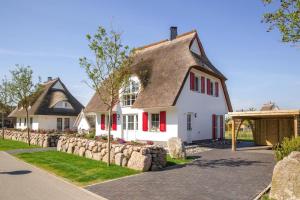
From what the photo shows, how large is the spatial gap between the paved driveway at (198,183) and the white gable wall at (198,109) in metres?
6.54

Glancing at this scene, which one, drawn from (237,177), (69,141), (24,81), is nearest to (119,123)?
(69,141)

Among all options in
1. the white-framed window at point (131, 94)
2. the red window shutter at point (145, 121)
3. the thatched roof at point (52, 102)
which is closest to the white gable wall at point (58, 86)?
the thatched roof at point (52, 102)

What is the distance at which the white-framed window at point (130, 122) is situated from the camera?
21109 millimetres

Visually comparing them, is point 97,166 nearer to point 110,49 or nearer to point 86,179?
point 86,179

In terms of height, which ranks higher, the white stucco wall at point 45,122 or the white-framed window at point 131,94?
the white-framed window at point 131,94

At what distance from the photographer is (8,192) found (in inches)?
312

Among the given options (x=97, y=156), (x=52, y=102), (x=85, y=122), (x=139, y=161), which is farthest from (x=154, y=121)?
(x=52, y=102)

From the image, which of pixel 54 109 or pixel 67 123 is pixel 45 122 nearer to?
pixel 54 109

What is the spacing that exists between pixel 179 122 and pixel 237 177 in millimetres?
8870

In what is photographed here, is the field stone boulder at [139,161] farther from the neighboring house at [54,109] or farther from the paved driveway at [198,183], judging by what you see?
the neighboring house at [54,109]

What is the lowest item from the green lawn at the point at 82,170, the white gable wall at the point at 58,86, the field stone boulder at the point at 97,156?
the green lawn at the point at 82,170

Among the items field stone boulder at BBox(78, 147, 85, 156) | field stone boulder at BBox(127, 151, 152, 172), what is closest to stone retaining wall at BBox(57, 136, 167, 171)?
field stone boulder at BBox(127, 151, 152, 172)

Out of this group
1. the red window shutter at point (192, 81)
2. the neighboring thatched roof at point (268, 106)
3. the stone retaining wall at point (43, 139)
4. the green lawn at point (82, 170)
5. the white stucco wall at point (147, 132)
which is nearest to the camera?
the green lawn at point (82, 170)

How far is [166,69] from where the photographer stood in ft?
63.7
